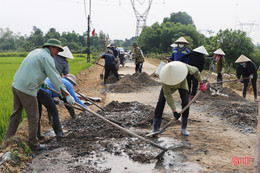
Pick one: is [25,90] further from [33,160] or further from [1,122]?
[1,122]

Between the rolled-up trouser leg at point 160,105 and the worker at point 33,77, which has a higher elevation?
the worker at point 33,77

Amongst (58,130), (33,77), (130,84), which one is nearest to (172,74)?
(33,77)

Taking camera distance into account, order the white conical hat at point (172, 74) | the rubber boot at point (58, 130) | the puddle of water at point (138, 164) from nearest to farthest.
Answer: the puddle of water at point (138, 164) < the white conical hat at point (172, 74) < the rubber boot at point (58, 130)

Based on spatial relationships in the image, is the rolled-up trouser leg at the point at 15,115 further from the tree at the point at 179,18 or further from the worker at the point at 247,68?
the tree at the point at 179,18

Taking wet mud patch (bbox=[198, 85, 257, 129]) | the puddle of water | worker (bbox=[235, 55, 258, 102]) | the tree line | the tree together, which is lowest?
the puddle of water

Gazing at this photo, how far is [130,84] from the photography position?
935 cm

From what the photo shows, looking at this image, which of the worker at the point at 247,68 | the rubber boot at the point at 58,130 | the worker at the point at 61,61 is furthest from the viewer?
the worker at the point at 247,68

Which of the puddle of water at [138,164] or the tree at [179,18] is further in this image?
the tree at [179,18]

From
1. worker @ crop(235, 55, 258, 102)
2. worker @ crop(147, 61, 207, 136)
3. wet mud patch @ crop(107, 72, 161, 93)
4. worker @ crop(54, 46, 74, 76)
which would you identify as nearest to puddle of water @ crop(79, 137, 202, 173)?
worker @ crop(147, 61, 207, 136)

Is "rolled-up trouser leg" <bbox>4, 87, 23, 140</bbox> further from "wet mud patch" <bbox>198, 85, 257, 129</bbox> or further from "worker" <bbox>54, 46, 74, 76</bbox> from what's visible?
"wet mud patch" <bbox>198, 85, 257, 129</bbox>

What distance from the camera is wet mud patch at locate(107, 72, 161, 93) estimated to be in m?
8.86

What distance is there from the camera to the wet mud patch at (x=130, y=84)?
886 cm

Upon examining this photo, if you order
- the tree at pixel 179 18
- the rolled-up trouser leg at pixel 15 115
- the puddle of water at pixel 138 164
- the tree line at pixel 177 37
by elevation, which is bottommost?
the puddle of water at pixel 138 164

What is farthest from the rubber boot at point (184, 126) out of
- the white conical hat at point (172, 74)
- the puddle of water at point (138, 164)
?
the white conical hat at point (172, 74)
